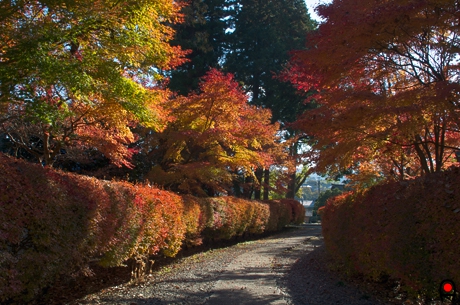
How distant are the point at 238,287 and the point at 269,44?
22.8 m

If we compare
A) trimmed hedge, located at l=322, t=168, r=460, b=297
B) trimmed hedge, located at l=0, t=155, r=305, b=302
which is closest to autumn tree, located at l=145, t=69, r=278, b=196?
trimmed hedge, located at l=0, t=155, r=305, b=302

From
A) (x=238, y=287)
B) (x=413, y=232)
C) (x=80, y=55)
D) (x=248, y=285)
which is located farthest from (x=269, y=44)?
(x=413, y=232)

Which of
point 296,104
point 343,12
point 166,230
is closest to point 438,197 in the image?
point 343,12

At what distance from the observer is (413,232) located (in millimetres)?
5301

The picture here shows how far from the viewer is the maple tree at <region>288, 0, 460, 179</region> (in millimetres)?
6395

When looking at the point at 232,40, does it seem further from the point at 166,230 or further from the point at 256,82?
the point at 166,230

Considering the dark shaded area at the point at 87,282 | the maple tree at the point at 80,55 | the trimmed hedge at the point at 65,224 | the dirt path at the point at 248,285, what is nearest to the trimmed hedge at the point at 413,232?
the dirt path at the point at 248,285

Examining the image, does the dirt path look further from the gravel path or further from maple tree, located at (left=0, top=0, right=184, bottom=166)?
maple tree, located at (left=0, top=0, right=184, bottom=166)

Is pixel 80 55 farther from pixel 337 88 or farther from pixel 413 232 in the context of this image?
pixel 413 232

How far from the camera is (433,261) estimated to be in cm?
491

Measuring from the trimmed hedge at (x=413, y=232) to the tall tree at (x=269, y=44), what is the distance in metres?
19.5

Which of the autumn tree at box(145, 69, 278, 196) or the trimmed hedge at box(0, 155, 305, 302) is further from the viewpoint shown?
the autumn tree at box(145, 69, 278, 196)

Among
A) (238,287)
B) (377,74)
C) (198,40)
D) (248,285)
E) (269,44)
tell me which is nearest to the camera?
(238,287)

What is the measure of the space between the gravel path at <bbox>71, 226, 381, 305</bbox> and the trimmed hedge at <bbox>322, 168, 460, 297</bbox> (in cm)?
92
